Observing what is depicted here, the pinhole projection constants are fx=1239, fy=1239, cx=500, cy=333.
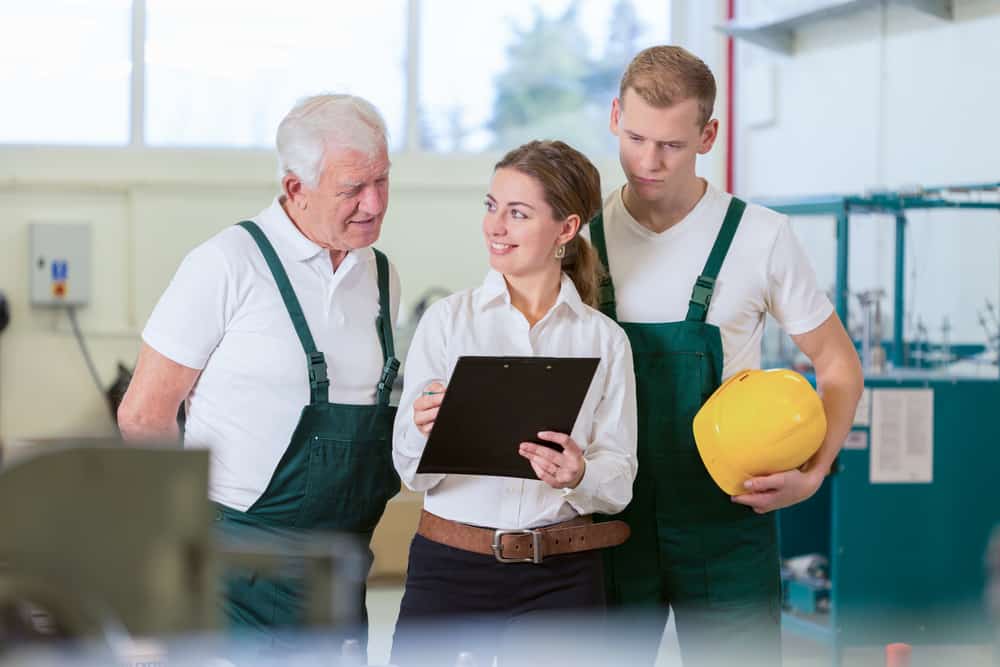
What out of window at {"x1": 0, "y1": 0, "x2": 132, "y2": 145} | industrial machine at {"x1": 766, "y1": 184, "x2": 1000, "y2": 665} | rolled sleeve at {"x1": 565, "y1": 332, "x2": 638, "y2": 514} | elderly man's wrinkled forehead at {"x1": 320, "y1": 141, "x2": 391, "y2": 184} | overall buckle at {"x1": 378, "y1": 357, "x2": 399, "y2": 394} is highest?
window at {"x1": 0, "y1": 0, "x2": 132, "y2": 145}

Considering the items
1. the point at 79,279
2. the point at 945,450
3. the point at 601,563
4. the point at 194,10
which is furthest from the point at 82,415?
the point at 601,563

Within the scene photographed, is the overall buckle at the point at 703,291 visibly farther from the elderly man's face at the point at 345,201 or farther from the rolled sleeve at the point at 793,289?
the elderly man's face at the point at 345,201

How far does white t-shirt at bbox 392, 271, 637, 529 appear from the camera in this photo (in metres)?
1.95

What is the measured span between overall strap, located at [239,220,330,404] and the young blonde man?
51 centimetres

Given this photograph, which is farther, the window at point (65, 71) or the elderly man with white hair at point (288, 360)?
the window at point (65, 71)

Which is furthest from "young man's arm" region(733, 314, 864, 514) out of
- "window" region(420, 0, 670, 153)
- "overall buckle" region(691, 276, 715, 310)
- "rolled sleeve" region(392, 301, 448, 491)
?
"window" region(420, 0, 670, 153)

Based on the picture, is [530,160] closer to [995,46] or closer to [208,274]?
[208,274]

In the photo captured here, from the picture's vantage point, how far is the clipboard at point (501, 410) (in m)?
1.78

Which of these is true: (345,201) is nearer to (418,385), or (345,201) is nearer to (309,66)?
(418,385)

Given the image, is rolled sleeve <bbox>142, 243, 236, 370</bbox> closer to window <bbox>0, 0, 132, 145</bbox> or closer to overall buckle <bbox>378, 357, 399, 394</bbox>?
overall buckle <bbox>378, 357, 399, 394</bbox>

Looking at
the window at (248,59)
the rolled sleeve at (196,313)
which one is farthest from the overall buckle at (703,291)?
the window at (248,59)

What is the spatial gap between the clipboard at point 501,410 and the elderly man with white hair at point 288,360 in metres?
0.26

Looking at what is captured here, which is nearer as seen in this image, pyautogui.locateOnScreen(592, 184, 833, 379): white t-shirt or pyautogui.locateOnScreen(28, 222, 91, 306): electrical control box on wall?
pyautogui.locateOnScreen(592, 184, 833, 379): white t-shirt

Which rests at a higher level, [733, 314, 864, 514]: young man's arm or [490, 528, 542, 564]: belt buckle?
[733, 314, 864, 514]: young man's arm
